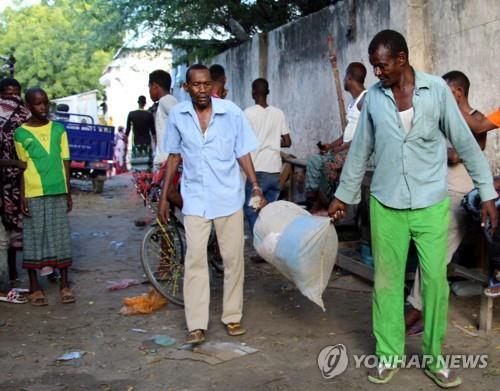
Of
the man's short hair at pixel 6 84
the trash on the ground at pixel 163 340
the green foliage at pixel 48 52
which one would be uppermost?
the green foliage at pixel 48 52

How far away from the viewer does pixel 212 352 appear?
431 centimetres

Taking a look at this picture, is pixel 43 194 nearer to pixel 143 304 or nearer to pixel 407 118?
pixel 143 304

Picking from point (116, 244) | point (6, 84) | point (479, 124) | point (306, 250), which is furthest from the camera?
point (116, 244)

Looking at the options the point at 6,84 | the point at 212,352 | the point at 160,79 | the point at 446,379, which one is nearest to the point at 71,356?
the point at 212,352

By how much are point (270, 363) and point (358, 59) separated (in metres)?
5.12

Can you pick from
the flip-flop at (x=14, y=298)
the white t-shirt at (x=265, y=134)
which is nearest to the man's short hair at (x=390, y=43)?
the white t-shirt at (x=265, y=134)

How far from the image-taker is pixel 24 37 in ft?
143

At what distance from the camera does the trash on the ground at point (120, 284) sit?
6.11m

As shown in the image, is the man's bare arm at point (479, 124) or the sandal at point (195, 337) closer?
the man's bare arm at point (479, 124)

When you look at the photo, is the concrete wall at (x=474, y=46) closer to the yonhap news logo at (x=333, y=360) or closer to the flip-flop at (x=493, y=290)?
the flip-flop at (x=493, y=290)

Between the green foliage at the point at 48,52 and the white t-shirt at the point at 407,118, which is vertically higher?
the green foliage at the point at 48,52

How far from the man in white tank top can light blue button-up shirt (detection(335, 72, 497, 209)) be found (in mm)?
2131

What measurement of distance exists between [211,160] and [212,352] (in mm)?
1270

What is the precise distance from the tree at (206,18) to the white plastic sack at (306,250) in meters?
7.79
